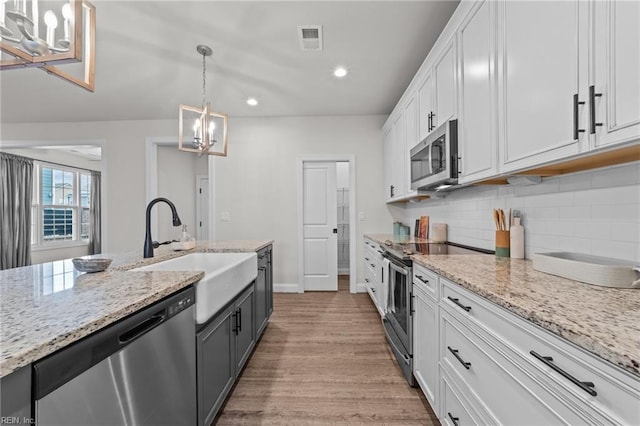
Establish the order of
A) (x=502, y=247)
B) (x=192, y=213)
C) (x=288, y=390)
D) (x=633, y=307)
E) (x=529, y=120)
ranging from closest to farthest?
(x=633, y=307), (x=529, y=120), (x=502, y=247), (x=288, y=390), (x=192, y=213)

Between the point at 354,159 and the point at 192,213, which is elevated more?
the point at 354,159

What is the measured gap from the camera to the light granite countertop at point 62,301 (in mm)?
632

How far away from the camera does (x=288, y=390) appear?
6.37 feet

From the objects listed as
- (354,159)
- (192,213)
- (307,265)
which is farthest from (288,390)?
(192,213)

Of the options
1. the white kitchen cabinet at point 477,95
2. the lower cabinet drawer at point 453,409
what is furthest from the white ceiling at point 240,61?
the lower cabinet drawer at point 453,409

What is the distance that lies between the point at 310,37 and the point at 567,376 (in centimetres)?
283

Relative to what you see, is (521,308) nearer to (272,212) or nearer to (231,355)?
(231,355)

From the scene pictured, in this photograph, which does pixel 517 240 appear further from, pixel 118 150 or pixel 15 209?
→ pixel 15 209

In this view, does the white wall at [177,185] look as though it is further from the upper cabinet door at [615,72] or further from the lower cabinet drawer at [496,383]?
the upper cabinet door at [615,72]

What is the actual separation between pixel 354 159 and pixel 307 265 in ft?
6.04

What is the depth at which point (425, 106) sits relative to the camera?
97.9 inches

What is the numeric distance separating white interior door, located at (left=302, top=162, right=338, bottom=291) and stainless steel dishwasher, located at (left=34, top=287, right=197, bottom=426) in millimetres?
3236

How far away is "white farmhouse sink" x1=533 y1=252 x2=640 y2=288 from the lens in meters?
0.95

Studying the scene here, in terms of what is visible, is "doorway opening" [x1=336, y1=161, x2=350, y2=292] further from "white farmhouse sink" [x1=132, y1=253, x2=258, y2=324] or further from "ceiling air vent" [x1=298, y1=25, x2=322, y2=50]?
"white farmhouse sink" [x1=132, y1=253, x2=258, y2=324]
